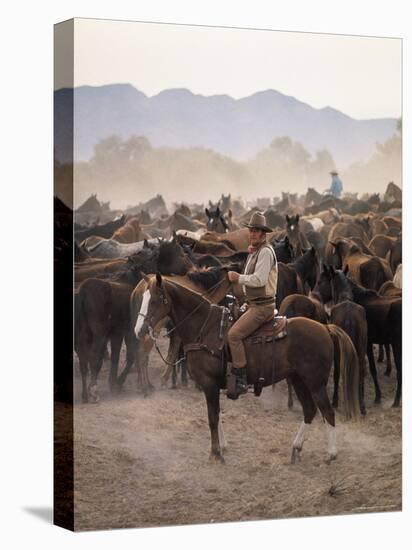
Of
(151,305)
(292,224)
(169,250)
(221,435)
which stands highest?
(292,224)

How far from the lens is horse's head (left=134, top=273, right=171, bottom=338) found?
608 inches

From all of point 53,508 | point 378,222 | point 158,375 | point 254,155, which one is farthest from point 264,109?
point 53,508

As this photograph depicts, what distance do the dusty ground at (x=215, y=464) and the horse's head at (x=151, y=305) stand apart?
0.35 meters

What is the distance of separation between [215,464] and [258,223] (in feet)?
7.40

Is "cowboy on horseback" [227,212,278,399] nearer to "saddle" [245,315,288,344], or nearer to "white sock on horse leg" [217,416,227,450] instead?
"saddle" [245,315,288,344]

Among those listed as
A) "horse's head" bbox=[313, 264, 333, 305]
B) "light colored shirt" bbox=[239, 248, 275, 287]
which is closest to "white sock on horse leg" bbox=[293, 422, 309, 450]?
"horse's head" bbox=[313, 264, 333, 305]

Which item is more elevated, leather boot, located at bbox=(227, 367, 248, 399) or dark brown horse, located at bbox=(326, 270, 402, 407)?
dark brown horse, located at bbox=(326, 270, 402, 407)

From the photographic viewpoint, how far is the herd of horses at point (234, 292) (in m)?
15.4

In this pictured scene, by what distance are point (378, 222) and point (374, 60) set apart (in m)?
1.57

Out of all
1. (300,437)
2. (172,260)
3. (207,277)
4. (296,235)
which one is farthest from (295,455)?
(172,260)

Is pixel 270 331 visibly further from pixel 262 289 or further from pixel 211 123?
pixel 211 123

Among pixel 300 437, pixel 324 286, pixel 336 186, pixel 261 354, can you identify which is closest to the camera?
pixel 261 354

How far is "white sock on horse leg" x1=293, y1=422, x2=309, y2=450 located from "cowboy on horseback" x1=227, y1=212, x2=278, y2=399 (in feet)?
2.32

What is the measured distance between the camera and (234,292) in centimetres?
1586
